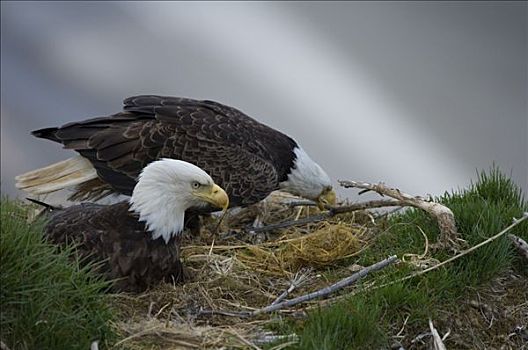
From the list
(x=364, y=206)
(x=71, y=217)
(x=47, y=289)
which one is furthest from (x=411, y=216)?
(x=47, y=289)

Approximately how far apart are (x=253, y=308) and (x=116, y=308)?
2.16ft

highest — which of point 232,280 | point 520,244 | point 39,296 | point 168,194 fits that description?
point 520,244

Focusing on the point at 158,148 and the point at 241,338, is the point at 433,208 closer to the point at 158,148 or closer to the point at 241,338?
the point at 241,338

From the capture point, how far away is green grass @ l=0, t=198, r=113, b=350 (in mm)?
3867

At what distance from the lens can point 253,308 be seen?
502cm

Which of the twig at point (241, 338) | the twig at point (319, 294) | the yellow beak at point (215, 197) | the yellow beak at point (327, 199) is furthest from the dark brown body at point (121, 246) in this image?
the yellow beak at point (327, 199)

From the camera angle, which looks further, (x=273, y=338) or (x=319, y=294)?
(x=319, y=294)

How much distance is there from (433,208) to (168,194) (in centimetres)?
139

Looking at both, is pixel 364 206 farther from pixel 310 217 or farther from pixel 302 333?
pixel 302 333

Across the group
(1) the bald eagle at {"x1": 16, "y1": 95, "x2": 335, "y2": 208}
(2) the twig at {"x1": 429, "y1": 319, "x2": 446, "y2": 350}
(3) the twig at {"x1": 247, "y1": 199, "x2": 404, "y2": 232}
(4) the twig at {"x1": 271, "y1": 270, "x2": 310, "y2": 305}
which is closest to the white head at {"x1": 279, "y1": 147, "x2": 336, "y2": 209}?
(1) the bald eagle at {"x1": 16, "y1": 95, "x2": 335, "y2": 208}

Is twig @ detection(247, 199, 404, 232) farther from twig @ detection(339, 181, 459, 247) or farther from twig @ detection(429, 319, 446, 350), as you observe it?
twig @ detection(429, 319, 446, 350)

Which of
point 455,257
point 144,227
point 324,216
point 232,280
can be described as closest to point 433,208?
point 455,257

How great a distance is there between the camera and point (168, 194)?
5434 millimetres

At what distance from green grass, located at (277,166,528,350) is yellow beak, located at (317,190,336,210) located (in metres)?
1.10
